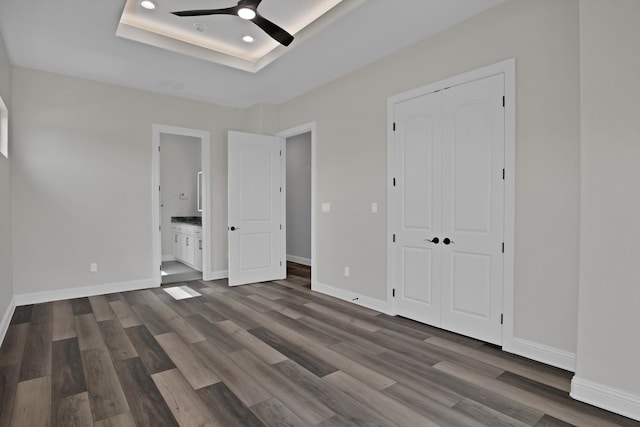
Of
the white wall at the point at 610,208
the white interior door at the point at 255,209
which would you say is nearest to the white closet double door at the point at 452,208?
the white wall at the point at 610,208

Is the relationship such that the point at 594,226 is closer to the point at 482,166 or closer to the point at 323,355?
the point at 482,166

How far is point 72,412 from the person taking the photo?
205 centimetres

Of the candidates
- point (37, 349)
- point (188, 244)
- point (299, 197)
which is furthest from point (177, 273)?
point (37, 349)

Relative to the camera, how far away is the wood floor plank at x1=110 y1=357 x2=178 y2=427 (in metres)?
1.97

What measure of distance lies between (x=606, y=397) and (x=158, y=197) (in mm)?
5348

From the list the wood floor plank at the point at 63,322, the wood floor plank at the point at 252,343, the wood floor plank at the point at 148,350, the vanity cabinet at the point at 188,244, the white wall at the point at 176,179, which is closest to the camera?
the wood floor plank at the point at 148,350

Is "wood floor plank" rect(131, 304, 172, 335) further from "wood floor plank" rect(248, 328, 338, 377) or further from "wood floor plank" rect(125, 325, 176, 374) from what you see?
"wood floor plank" rect(248, 328, 338, 377)

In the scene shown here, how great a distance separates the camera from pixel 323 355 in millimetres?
2848

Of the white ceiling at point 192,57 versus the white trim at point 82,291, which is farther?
the white trim at point 82,291

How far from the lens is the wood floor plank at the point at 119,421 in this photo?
1.93 meters

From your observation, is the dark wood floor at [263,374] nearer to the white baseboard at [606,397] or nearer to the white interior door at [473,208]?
the white baseboard at [606,397]

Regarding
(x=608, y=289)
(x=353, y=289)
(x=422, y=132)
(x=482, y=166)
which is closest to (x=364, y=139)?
(x=422, y=132)

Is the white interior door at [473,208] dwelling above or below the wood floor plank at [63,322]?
above

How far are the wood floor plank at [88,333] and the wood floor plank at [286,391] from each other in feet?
4.27
